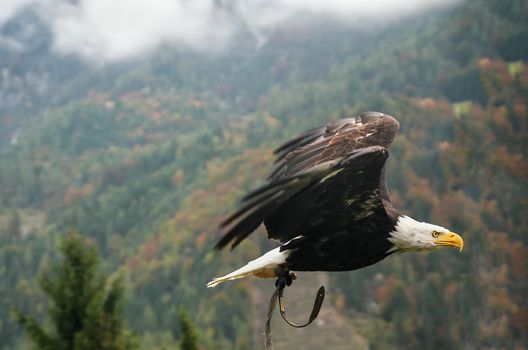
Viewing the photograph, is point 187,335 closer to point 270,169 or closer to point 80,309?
point 80,309

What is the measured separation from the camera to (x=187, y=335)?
43.4 feet

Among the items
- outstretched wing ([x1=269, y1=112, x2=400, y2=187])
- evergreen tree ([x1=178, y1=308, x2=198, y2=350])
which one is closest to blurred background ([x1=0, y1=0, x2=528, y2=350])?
evergreen tree ([x1=178, y1=308, x2=198, y2=350])

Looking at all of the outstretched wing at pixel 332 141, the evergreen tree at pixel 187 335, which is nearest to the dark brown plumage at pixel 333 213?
the outstretched wing at pixel 332 141

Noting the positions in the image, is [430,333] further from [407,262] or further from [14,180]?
[14,180]

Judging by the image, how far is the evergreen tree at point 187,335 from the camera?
1315 centimetres

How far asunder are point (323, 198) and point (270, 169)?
74.9m

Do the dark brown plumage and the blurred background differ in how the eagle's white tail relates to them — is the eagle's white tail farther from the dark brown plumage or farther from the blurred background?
the blurred background

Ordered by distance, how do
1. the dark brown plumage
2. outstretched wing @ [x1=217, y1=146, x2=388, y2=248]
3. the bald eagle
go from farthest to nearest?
1. the bald eagle
2. the dark brown plumage
3. outstretched wing @ [x1=217, y1=146, x2=388, y2=248]

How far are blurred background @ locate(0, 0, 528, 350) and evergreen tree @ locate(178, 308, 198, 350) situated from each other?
36 millimetres

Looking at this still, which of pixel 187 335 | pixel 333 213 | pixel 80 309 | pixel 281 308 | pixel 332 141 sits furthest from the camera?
pixel 80 309

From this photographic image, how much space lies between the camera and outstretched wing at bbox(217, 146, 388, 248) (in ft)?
11.5

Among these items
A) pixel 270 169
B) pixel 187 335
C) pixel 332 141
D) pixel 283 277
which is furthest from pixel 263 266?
pixel 270 169

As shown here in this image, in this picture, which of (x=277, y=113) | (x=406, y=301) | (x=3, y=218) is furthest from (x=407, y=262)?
(x=3, y=218)

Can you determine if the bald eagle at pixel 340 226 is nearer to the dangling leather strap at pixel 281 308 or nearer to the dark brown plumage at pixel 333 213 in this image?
the dark brown plumage at pixel 333 213
